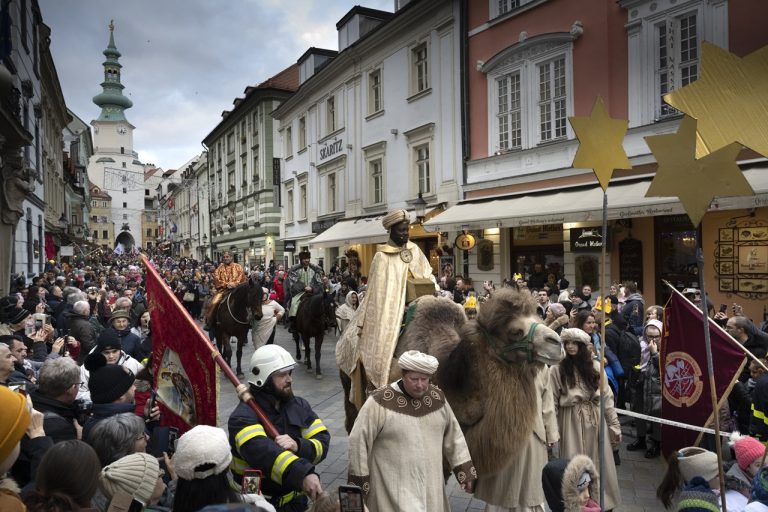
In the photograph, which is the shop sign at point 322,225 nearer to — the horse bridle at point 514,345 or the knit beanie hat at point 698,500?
the horse bridle at point 514,345

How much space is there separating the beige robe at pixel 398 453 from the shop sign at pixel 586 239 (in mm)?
11999

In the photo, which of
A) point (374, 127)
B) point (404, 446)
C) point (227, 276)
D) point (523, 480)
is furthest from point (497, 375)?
point (374, 127)

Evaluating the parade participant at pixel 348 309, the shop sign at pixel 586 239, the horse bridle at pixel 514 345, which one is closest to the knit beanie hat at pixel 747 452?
the horse bridle at pixel 514 345

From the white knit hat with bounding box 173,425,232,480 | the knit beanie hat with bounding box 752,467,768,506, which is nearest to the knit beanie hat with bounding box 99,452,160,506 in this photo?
the white knit hat with bounding box 173,425,232,480

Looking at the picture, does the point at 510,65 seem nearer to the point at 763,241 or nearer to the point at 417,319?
the point at 763,241

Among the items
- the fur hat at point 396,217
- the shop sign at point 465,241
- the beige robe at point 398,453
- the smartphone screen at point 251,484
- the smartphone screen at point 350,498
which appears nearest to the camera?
the smartphone screen at point 350,498

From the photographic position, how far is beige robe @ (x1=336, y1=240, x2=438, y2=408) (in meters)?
4.36

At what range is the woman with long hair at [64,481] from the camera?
1981 millimetres

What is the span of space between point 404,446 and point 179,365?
1703mm

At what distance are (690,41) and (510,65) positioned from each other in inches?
207

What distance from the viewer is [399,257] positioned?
4852mm

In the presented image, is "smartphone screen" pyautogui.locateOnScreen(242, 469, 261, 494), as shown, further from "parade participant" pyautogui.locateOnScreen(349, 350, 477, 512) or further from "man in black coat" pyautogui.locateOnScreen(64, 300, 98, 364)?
"man in black coat" pyautogui.locateOnScreen(64, 300, 98, 364)

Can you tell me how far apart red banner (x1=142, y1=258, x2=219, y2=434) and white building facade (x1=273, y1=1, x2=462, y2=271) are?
15.1 meters

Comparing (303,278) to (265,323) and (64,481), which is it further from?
(64,481)
